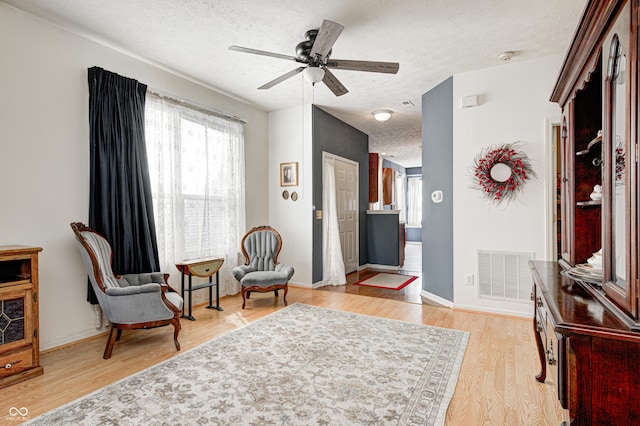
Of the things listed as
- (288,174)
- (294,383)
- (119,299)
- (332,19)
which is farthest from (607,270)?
(288,174)

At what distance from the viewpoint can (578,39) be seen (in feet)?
5.25

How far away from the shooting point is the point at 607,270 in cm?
132

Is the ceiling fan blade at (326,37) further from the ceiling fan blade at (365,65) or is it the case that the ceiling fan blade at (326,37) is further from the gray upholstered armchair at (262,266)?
the gray upholstered armchair at (262,266)

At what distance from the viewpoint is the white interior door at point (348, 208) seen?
5820 mm

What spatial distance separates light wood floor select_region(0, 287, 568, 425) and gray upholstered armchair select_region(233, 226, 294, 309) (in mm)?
266

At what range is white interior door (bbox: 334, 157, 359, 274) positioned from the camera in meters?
5.82

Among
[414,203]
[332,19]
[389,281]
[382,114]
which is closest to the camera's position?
[332,19]

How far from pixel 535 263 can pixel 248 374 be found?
223 centimetres

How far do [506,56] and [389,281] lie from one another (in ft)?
11.7

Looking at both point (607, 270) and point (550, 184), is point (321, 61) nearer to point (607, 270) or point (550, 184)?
point (607, 270)

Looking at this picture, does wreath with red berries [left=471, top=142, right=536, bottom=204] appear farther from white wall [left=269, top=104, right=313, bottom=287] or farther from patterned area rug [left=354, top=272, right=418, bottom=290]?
white wall [left=269, top=104, right=313, bottom=287]

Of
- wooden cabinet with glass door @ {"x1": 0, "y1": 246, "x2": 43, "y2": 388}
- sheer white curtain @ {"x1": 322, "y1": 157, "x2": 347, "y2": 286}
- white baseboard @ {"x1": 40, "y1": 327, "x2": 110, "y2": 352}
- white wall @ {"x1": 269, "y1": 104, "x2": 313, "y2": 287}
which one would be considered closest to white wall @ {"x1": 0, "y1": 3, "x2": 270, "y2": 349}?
white baseboard @ {"x1": 40, "y1": 327, "x2": 110, "y2": 352}

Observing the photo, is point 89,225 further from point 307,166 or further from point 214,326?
point 307,166

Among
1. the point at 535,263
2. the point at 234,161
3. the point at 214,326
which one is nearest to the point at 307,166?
the point at 234,161
